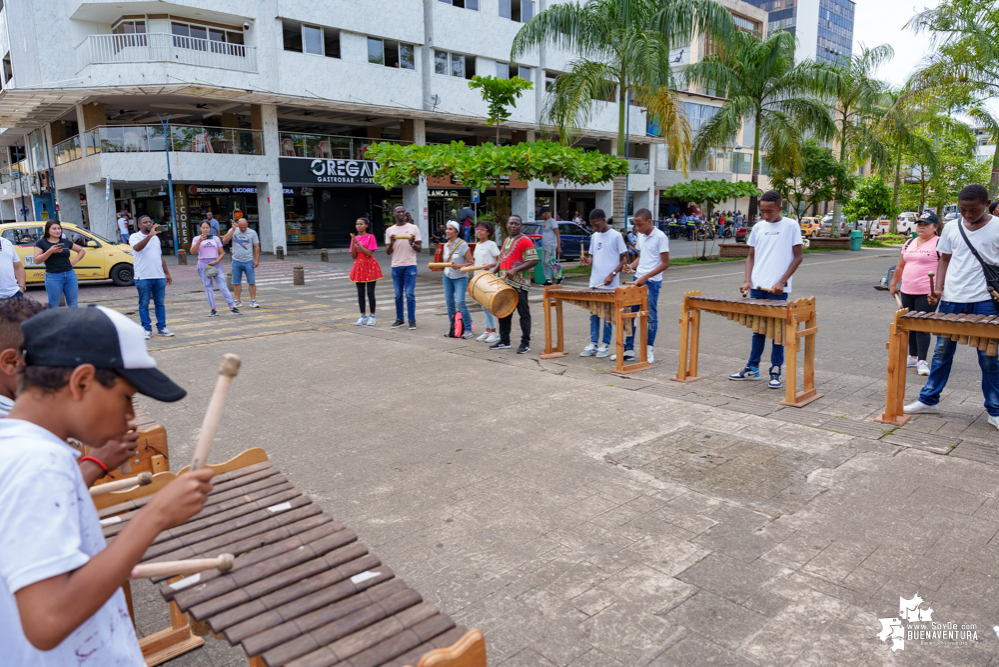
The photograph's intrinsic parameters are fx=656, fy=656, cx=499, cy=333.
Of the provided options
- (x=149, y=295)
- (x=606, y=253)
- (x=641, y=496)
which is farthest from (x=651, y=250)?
(x=149, y=295)

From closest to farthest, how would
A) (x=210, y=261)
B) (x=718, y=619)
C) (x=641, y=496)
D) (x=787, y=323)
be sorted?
(x=718, y=619), (x=641, y=496), (x=787, y=323), (x=210, y=261)

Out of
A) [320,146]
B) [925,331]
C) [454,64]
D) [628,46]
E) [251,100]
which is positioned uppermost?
[454,64]

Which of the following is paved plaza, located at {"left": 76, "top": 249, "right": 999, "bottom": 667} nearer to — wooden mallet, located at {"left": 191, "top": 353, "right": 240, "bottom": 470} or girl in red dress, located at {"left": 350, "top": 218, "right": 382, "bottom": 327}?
wooden mallet, located at {"left": 191, "top": 353, "right": 240, "bottom": 470}

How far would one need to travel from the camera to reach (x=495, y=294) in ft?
28.0

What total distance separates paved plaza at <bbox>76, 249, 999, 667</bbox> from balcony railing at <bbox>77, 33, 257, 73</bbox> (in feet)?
61.9

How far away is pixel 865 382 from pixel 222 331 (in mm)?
9481

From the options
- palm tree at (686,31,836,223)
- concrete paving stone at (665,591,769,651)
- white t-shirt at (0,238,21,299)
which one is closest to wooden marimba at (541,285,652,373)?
concrete paving stone at (665,591,769,651)

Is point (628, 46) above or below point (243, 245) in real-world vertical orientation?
above

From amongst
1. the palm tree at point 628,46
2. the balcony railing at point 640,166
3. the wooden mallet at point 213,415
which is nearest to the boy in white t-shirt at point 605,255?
the wooden mallet at point 213,415

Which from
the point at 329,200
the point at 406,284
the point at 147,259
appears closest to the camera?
the point at 147,259

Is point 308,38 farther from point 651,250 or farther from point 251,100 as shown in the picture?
point 651,250

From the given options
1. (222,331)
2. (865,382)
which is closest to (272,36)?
(222,331)

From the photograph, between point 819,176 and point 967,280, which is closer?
point 967,280

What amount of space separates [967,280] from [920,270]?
1913mm
